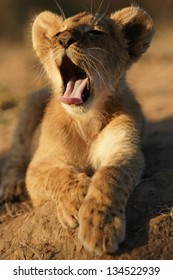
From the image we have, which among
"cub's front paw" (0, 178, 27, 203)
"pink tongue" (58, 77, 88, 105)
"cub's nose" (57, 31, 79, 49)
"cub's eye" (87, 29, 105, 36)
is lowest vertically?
"cub's front paw" (0, 178, 27, 203)

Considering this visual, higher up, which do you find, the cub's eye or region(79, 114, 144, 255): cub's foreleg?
the cub's eye

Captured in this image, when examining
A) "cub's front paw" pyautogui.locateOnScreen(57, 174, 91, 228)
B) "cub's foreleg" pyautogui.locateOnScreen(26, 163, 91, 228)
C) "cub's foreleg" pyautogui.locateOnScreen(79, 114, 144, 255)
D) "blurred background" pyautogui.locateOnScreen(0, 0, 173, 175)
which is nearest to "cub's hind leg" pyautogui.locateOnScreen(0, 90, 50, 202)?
"blurred background" pyautogui.locateOnScreen(0, 0, 173, 175)

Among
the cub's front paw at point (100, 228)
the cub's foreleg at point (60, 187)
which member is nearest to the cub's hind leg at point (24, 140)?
the cub's foreleg at point (60, 187)

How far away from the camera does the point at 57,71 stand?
448 centimetres

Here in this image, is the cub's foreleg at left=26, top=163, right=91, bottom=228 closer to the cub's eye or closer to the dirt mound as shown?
the dirt mound

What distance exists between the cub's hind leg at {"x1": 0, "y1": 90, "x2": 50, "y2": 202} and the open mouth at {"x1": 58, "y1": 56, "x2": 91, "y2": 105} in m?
1.35

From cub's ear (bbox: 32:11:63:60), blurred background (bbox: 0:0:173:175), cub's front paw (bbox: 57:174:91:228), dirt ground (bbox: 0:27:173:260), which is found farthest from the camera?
blurred background (bbox: 0:0:173:175)

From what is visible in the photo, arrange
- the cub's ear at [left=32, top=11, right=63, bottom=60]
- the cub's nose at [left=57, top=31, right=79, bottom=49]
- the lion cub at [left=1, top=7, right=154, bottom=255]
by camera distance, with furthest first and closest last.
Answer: the cub's ear at [left=32, top=11, right=63, bottom=60], the cub's nose at [left=57, top=31, right=79, bottom=49], the lion cub at [left=1, top=7, right=154, bottom=255]

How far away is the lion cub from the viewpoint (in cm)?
383

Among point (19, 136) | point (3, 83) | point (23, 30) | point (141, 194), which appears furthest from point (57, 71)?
point (23, 30)

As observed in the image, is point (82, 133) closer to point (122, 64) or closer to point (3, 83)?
point (122, 64)

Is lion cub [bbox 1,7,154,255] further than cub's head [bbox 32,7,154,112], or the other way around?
cub's head [bbox 32,7,154,112]

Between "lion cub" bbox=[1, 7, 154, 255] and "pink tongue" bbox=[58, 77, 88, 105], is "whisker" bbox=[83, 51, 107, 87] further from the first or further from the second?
"pink tongue" bbox=[58, 77, 88, 105]

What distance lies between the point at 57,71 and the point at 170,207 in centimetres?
145
